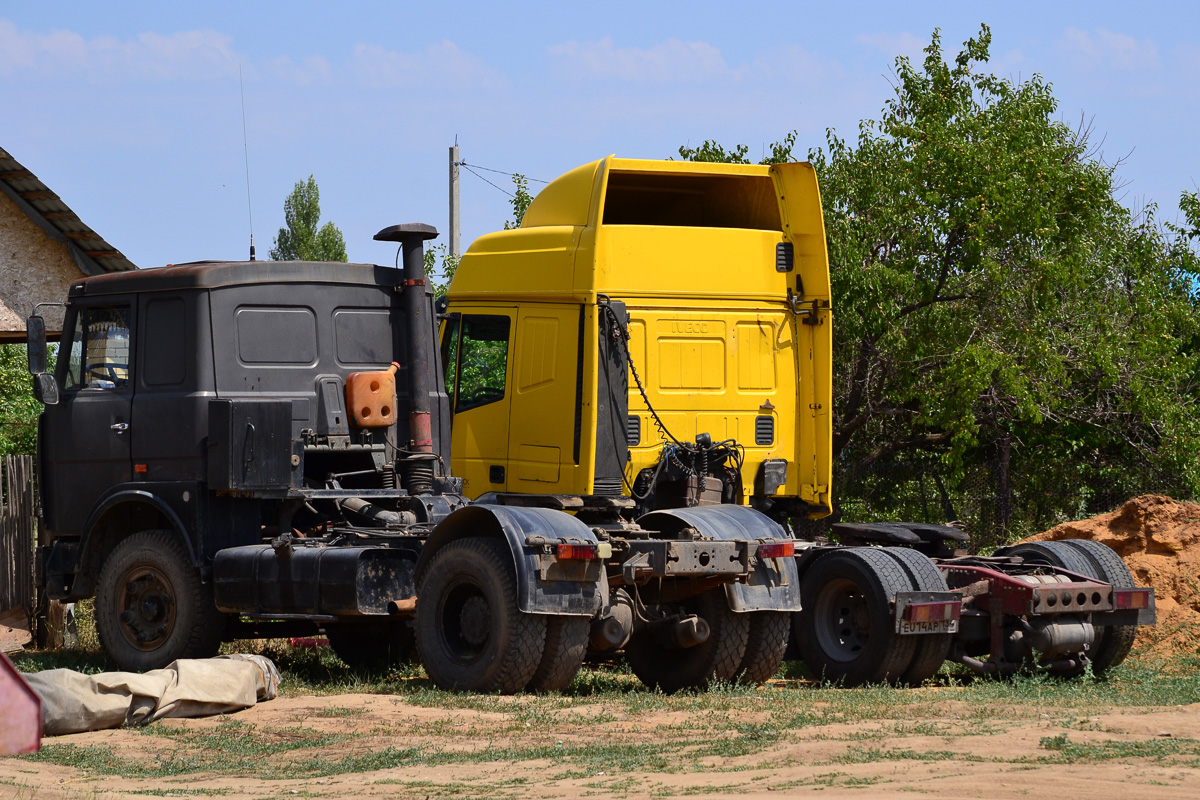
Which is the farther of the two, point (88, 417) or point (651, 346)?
point (651, 346)

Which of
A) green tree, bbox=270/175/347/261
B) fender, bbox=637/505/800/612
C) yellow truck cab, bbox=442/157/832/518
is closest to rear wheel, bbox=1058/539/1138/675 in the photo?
yellow truck cab, bbox=442/157/832/518

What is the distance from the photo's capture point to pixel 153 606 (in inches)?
436

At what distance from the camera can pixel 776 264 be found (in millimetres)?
12891

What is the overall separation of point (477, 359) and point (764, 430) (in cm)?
246

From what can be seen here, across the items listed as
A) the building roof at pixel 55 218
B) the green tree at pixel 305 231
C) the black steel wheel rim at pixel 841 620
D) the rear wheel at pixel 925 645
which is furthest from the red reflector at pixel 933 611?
the green tree at pixel 305 231

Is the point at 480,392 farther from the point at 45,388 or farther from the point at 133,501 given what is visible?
the point at 45,388

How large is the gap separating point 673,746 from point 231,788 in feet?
7.03

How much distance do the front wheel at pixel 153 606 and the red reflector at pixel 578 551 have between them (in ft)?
9.58

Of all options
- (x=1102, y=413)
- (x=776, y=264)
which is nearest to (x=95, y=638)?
(x=776, y=264)

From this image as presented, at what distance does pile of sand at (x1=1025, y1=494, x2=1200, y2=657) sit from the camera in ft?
41.7

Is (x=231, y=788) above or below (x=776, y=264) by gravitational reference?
below

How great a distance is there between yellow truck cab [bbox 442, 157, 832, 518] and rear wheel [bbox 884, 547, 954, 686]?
2.23 m

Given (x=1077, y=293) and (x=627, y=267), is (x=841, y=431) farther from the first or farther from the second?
(x=627, y=267)

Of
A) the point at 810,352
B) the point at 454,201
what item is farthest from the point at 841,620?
the point at 454,201
